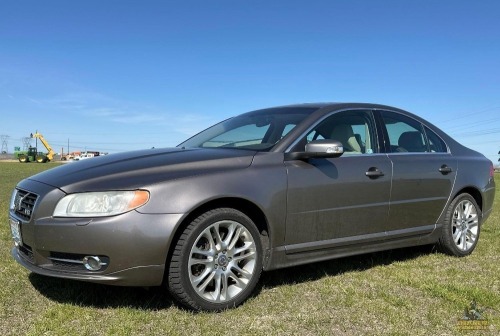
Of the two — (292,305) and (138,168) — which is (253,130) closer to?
(138,168)

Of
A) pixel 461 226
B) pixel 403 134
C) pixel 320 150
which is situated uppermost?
pixel 403 134

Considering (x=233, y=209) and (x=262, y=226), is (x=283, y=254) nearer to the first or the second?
(x=262, y=226)

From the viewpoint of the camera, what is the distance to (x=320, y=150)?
384cm

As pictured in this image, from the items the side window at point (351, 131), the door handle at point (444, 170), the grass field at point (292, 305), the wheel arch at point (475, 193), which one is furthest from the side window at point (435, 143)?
the grass field at point (292, 305)

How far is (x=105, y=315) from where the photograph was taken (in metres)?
3.36

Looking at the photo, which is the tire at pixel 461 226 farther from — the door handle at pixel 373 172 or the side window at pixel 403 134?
the door handle at pixel 373 172

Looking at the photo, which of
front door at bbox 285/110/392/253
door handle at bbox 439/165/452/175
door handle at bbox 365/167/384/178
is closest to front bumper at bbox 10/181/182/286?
front door at bbox 285/110/392/253

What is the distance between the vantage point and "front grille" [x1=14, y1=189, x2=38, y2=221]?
3455mm

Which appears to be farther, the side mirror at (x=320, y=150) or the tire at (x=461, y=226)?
the tire at (x=461, y=226)

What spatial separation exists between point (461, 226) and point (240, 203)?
301cm

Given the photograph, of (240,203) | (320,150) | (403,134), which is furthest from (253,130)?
(403,134)

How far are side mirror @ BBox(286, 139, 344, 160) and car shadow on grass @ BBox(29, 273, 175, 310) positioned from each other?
59.1 inches

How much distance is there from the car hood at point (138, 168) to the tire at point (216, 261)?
36 cm

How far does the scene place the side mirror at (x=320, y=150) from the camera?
151 inches
